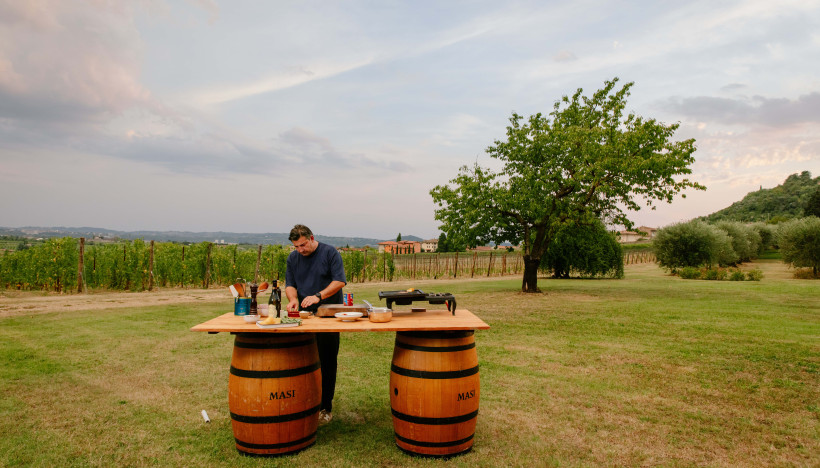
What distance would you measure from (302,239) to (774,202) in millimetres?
98187

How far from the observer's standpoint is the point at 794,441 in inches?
169

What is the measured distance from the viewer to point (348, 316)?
13.5 ft

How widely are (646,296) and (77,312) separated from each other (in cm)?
1688

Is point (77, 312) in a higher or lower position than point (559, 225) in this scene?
lower

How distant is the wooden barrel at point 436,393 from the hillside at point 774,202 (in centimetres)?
7755

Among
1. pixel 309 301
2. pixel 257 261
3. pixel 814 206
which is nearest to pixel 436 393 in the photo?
pixel 309 301

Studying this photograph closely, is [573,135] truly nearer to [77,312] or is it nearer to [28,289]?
[77,312]

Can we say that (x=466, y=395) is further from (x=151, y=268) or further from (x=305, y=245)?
(x=151, y=268)

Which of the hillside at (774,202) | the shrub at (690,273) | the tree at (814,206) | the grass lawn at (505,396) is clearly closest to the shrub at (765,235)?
the shrub at (690,273)

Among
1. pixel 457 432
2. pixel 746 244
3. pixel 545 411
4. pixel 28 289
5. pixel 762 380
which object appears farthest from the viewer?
pixel 746 244

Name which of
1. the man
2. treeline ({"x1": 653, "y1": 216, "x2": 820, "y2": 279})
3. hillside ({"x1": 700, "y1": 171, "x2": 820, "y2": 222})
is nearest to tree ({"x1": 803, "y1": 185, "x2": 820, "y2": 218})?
hillside ({"x1": 700, "y1": 171, "x2": 820, "y2": 222})

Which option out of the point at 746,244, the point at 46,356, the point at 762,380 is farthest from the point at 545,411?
the point at 746,244

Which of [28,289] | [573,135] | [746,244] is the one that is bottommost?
[28,289]

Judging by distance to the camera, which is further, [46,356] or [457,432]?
[46,356]
